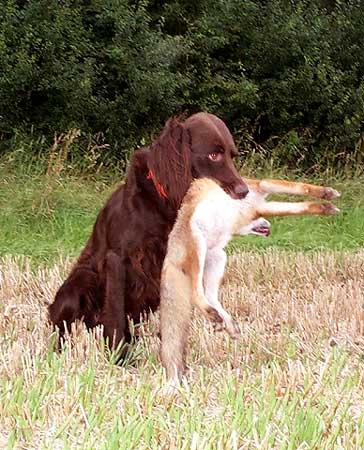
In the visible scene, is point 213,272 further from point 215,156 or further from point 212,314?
point 215,156

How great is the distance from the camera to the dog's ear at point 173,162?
368cm

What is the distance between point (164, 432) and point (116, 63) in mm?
9566

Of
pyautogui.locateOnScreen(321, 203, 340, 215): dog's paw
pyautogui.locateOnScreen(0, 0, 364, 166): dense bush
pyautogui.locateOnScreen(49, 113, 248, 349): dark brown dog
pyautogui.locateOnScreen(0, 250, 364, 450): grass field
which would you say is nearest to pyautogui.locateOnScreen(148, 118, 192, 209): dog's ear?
pyautogui.locateOnScreen(49, 113, 248, 349): dark brown dog

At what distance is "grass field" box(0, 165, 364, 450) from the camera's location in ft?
9.23

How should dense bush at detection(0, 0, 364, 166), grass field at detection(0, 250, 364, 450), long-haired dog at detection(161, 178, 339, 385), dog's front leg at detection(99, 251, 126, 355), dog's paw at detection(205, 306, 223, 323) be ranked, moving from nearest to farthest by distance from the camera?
grass field at detection(0, 250, 364, 450) → dog's paw at detection(205, 306, 223, 323) → long-haired dog at detection(161, 178, 339, 385) → dog's front leg at detection(99, 251, 126, 355) → dense bush at detection(0, 0, 364, 166)

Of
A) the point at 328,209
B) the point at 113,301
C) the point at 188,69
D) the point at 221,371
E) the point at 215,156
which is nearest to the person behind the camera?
the point at 328,209

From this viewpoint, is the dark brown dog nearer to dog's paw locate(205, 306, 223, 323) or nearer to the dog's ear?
the dog's ear

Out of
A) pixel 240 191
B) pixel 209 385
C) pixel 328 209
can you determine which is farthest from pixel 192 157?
pixel 209 385

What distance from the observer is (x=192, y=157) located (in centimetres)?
369

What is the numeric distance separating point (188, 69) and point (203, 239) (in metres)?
9.15

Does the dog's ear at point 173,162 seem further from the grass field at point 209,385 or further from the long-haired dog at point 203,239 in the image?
the grass field at point 209,385

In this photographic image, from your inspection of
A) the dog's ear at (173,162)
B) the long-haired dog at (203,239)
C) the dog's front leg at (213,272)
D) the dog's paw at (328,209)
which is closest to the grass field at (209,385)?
the long-haired dog at (203,239)

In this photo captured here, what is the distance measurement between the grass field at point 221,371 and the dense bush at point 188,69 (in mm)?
4698

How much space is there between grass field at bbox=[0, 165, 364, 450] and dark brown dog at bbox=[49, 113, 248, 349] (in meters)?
0.19
